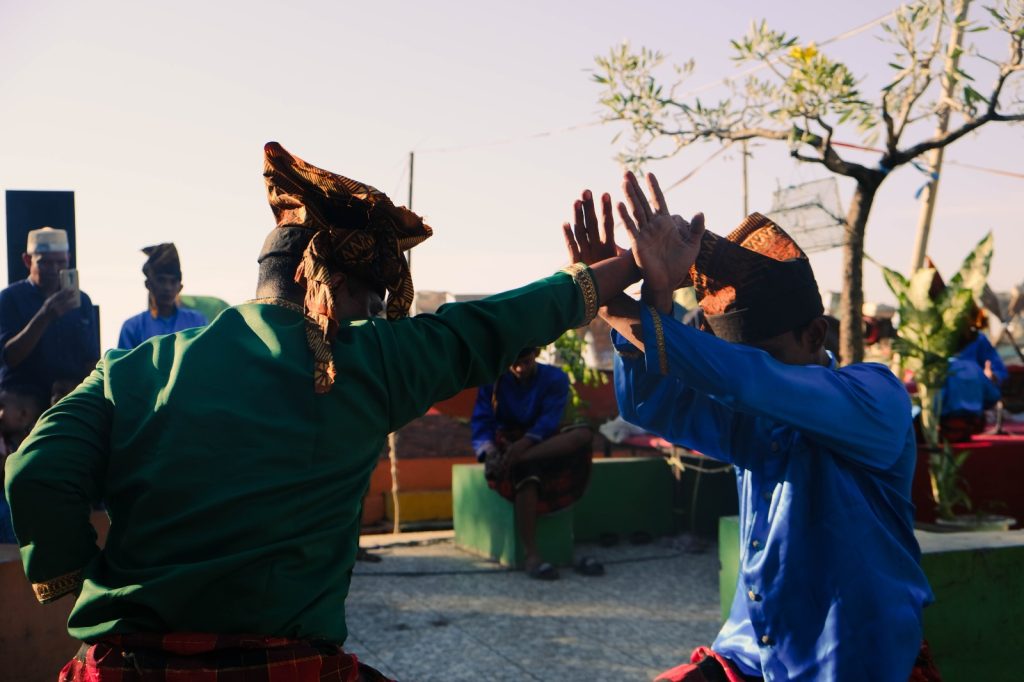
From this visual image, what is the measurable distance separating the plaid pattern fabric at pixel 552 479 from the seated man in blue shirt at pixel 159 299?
2.77m

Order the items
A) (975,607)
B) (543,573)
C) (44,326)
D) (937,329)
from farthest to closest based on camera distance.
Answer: (543,573), (937,329), (44,326), (975,607)

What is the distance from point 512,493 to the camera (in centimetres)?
812

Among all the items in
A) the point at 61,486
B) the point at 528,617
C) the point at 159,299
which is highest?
the point at 159,299

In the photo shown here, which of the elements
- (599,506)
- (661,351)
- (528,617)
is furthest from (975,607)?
(599,506)

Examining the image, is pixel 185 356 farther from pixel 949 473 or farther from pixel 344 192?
pixel 949 473

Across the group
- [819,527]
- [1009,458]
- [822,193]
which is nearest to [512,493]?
[1009,458]

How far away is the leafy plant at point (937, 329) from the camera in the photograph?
7109 mm

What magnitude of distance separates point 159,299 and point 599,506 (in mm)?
4171

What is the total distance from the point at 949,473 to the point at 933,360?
0.80 m

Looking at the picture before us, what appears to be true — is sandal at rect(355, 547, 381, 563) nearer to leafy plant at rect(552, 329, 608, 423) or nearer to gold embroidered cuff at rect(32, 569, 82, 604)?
leafy plant at rect(552, 329, 608, 423)

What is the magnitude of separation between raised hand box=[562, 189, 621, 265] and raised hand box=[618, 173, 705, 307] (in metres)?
0.08

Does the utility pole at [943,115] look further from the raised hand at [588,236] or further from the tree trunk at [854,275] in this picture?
the raised hand at [588,236]

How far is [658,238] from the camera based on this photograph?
2.78 metres

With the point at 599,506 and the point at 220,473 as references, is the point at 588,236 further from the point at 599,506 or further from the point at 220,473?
the point at 599,506
